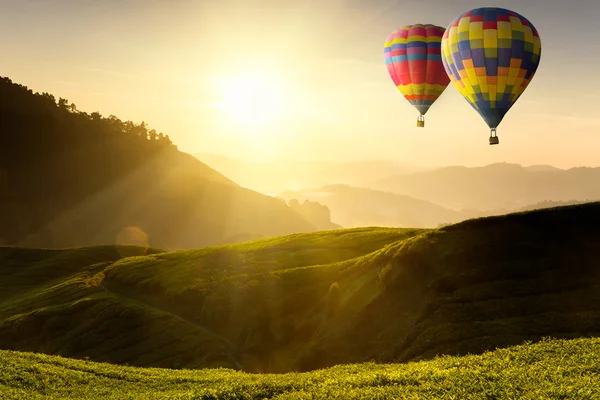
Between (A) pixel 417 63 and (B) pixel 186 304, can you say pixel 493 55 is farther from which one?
(B) pixel 186 304

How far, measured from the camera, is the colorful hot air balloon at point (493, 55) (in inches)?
2921

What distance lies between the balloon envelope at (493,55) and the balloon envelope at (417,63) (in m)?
11.9

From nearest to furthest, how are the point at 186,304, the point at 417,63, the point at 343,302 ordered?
1. the point at 343,302
2. the point at 186,304
3. the point at 417,63

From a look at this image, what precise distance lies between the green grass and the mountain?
25.1 feet

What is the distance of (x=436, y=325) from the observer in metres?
46.6

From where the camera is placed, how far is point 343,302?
204 ft

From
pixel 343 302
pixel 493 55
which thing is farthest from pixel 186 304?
pixel 493 55

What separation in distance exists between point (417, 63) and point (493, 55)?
18891mm

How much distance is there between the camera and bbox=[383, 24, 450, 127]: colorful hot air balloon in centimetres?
9119

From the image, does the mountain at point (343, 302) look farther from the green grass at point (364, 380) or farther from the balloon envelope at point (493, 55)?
the balloon envelope at point (493, 55)

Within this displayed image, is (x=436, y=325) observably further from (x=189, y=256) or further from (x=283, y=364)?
(x=189, y=256)

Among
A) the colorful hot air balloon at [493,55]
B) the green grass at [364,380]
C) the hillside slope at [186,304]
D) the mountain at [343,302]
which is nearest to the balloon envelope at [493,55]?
the colorful hot air balloon at [493,55]

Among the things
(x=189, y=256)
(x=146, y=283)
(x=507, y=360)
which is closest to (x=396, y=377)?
(x=507, y=360)

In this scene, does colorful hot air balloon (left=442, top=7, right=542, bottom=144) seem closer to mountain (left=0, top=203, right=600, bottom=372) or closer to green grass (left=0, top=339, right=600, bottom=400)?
mountain (left=0, top=203, right=600, bottom=372)
